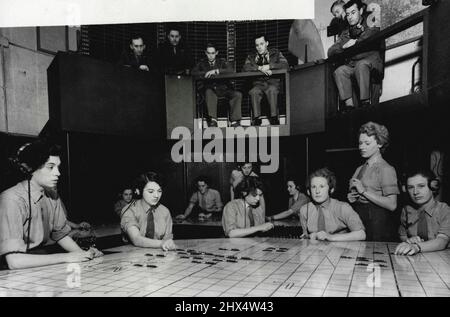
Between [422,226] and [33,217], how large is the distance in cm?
294

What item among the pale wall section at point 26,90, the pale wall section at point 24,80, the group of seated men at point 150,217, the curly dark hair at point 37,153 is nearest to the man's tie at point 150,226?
the group of seated men at point 150,217

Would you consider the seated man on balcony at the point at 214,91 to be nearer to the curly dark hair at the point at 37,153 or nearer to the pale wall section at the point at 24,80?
the pale wall section at the point at 24,80

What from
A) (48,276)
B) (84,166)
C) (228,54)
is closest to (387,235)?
(48,276)

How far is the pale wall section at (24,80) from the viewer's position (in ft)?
20.7

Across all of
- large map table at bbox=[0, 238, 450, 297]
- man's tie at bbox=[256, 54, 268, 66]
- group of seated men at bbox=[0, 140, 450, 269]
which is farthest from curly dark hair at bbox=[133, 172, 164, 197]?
man's tie at bbox=[256, 54, 268, 66]

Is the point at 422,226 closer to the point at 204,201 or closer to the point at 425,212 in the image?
the point at 425,212

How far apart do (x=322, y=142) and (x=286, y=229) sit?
1.60m

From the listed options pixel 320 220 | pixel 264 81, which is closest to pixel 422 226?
pixel 320 220

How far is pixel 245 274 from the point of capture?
1.86 metres

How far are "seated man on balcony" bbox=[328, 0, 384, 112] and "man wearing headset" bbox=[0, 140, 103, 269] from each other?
354 centimetres

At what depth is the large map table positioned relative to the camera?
1.61 m

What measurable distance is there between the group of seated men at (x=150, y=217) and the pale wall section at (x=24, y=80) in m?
4.52

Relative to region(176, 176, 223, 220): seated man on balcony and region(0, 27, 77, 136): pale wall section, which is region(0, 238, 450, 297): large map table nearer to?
region(176, 176, 223, 220): seated man on balcony
